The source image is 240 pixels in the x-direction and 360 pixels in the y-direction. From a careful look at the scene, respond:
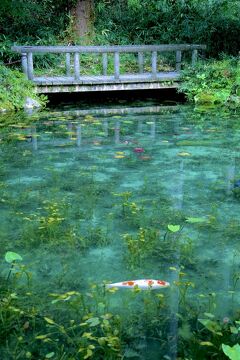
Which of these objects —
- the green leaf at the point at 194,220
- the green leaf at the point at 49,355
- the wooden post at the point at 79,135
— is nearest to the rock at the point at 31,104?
the wooden post at the point at 79,135

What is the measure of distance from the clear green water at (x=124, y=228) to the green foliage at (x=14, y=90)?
2.44 m

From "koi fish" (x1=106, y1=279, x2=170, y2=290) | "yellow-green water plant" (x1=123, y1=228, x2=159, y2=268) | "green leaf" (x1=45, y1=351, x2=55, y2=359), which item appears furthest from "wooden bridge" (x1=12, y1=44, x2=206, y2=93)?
"green leaf" (x1=45, y1=351, x2=55, y2=359)

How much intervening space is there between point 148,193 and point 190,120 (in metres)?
4.66

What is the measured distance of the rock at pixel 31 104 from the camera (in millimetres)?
10705

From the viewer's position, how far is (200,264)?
3596mm

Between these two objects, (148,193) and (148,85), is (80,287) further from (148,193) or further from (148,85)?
(148,85)

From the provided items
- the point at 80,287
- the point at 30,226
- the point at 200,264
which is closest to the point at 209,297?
the point at 200,264

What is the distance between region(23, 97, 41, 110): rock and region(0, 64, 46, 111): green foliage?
0.29ft

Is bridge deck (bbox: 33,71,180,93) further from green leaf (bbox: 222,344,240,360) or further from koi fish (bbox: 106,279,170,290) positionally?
green leaf (bbox: 222,344,240,360)

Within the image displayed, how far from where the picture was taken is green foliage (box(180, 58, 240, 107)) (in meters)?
11.7

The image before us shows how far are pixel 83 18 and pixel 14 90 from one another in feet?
19.9

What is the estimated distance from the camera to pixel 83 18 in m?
15.5

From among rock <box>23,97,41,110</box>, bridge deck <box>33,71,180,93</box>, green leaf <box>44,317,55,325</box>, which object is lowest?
rock <box>23,97,41,110</box>

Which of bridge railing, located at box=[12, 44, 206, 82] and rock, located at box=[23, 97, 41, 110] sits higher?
bridge railing, located at box=[12, 44, 206, 82]
